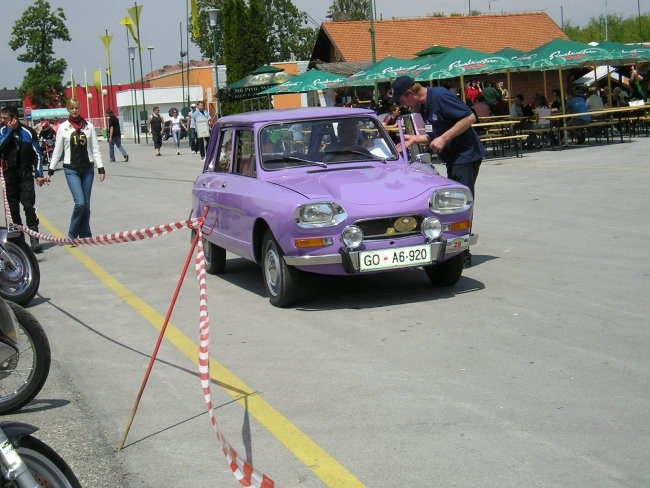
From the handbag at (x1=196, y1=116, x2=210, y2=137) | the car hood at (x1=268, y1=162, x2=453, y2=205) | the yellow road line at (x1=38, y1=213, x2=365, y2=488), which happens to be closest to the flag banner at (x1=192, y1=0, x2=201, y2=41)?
the handbag at (x1=196, y1=116, x2=210, y2=137)

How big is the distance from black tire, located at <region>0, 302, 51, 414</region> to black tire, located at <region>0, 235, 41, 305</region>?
3371 mm

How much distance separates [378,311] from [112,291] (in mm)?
3236

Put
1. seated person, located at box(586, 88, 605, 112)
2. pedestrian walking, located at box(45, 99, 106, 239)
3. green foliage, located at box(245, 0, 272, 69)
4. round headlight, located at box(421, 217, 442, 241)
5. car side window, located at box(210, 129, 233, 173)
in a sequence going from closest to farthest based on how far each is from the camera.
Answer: round headlight, located at box(421, 217, 442, 241)
car side window, located at box(210, 129, 233, 173)
pedestrian walking, located at box(45, 99, 106, 239)
seated person, located at box(586, 88, 605, 112)
green foliage, located at box(245, 0, 272, 69)

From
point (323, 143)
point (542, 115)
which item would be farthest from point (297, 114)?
point (542, 115)

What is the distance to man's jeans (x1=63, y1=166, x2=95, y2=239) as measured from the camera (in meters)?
13.3

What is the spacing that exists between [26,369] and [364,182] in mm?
3502

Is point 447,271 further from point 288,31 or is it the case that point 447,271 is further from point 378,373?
point 288,31

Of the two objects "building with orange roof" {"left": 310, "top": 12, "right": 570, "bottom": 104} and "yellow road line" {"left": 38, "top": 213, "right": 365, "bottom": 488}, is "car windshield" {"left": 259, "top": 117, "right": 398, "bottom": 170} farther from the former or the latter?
"building with orange roof" {"left": 310, "top": 12, "right": 570, "bottom": 104}

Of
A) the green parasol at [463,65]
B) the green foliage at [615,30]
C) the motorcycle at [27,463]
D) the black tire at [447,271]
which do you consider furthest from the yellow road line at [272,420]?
the green foliage at [615,30]

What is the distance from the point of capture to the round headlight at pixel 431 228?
8.05 metres

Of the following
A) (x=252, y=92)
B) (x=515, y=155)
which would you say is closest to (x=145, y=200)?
(x=515, y=155)

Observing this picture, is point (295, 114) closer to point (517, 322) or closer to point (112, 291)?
point (112, 291)

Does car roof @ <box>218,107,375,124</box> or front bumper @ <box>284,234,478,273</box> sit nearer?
front bumper @ <box>284,234,478,273</box>

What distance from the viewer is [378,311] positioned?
7.91 meters
